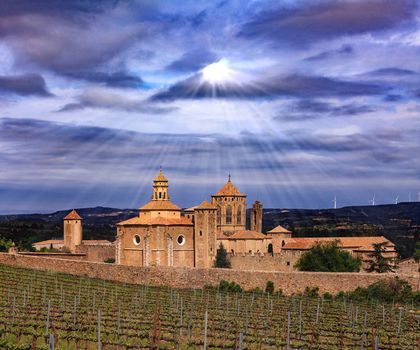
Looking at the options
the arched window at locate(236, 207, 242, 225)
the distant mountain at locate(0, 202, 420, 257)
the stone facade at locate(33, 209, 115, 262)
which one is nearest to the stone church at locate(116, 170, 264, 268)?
the stone facade at locate(33, 209, 115, 262)

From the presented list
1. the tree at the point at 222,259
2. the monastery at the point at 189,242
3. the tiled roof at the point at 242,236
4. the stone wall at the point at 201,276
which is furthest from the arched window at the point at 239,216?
the stone wall at the point at 201,276

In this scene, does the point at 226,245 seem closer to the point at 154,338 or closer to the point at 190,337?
the point at 190,337

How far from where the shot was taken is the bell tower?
5593 centimetres

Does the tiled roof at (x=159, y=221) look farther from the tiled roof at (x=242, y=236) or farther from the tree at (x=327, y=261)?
the tree at (x=327, y=261)

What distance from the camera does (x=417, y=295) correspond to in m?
36.2

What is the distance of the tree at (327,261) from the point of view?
4848 cm

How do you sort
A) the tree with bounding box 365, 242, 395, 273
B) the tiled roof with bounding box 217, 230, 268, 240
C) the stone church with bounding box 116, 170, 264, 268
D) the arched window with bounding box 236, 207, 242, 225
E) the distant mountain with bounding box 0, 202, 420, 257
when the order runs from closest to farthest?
1. the tree with bounding box 365, 242, 395, 273
2. the stone church with bounding box 116, 170, 264, 268
3. the tiled roof with bounding box 217, 230, 268, 240
4. the arched window with bounding box 236, 207, 242, 225
5. the distant mountain with bounding box 0, 202, 420, 257

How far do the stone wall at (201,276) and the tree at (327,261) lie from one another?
938 centimetres

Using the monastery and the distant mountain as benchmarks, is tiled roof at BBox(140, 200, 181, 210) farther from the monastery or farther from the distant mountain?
the distant mountain

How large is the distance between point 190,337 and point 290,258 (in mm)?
31838

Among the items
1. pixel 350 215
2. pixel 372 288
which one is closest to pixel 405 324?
pixel 372 288

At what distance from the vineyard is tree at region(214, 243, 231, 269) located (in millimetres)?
14734

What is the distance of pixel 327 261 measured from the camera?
49094mm

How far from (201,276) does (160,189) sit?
1623 cm
